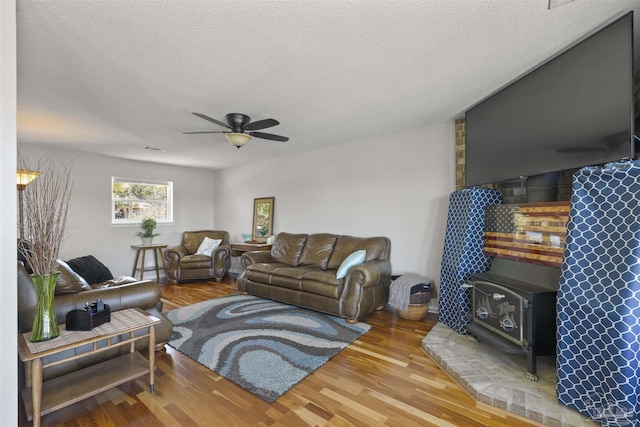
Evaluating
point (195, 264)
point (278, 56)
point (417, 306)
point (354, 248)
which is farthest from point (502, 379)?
point (195, 264)

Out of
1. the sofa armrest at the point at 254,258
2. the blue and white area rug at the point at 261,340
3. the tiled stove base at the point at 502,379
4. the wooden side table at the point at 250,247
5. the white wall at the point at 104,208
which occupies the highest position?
the white wall at the point at 104,208

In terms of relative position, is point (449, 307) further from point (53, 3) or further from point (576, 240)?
point (53, 3)

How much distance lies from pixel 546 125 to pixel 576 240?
94 cm

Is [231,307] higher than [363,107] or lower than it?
lower

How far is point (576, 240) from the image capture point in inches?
67.2

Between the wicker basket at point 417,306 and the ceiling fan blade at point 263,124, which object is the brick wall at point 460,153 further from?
the ceiling fan blade at point 263,124

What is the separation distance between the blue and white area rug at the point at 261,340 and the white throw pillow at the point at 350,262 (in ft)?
1.75

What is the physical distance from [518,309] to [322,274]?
204 cm

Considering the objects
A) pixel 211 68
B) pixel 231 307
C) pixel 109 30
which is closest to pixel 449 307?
pixel 231 307

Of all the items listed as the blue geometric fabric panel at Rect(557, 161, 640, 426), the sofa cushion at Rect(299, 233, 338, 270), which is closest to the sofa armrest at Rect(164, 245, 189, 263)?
the sofa cushion at Rect(299, 233, 338, 270)

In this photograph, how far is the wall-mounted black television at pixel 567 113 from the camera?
1.65 m

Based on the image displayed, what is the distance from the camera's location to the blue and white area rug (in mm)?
2127

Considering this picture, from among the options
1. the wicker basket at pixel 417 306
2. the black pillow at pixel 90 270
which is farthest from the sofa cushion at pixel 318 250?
→ the black pillow at pixel 90 270

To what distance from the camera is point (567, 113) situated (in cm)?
195
